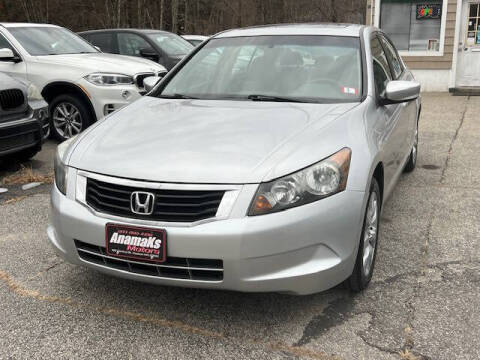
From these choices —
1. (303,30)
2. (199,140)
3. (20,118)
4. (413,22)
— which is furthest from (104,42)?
(199,140)

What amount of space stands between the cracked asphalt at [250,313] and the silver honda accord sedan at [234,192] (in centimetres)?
26

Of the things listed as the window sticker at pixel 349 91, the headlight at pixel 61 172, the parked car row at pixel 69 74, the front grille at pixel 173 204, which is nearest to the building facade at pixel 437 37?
the parked car row at pixel 69 74

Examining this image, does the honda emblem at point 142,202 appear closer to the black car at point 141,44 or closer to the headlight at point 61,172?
the headlight at point 61,172

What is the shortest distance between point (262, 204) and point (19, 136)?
4021 millimetres

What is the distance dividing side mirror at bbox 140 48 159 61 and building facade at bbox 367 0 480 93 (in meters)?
6.44

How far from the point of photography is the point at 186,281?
2.58 meters

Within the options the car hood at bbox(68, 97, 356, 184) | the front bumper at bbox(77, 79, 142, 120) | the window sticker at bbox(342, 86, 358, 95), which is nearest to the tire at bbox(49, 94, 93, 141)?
the front bumper at bbox(77, 79, 142, 120)

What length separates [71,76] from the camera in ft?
23.2

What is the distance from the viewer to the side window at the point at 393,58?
15.5 ft

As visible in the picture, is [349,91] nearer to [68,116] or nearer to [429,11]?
[68,116]

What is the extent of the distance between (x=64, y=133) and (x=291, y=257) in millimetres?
5554

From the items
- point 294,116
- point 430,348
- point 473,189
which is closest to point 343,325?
point 430,348

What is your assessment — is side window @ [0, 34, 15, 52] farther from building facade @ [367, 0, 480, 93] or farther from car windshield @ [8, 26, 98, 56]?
building facade @ [367, 0, 480, 93]

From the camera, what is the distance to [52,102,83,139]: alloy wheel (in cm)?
715
